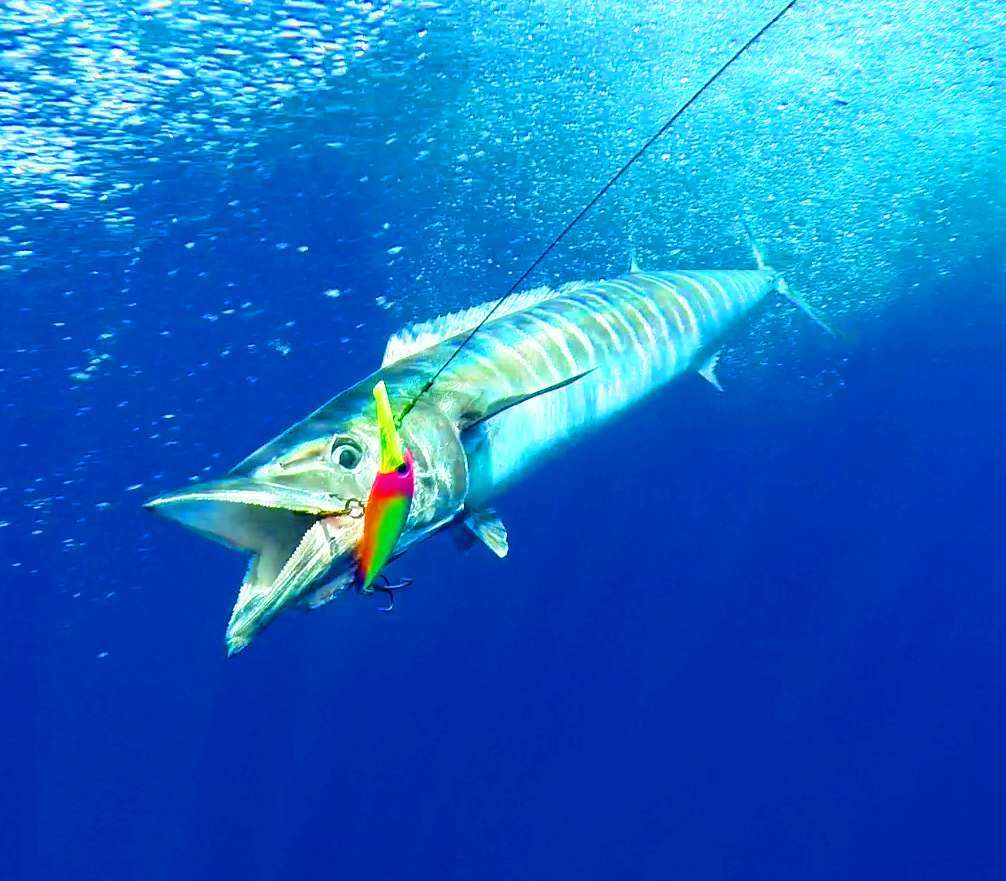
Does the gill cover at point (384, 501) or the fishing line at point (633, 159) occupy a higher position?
the fishing line at point (633, 159)

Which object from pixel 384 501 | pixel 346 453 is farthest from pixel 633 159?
pixel 346 453

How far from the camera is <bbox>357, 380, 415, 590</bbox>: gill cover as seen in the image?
1949mm

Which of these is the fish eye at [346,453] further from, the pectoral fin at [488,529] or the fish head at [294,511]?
the pectoral fin at [488,529]

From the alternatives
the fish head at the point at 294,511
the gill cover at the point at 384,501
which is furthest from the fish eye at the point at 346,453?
the gill cover at the point at 384,501

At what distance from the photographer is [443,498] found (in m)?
2.92

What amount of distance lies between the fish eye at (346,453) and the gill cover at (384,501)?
0.33 m

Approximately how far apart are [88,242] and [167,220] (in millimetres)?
806

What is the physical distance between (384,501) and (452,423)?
3.37 ft

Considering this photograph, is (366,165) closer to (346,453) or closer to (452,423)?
(452,423)

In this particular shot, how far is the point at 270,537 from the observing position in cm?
234

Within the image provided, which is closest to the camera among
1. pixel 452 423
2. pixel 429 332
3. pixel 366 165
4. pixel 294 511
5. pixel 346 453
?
pixel 294 511

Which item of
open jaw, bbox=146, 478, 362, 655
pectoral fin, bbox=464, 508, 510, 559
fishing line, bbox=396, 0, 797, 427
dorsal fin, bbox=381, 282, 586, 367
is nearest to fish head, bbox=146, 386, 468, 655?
open jaw, bbox=146, 478, 362, 655

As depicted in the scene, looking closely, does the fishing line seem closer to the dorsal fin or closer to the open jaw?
the open jaw

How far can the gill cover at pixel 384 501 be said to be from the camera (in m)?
1.95
